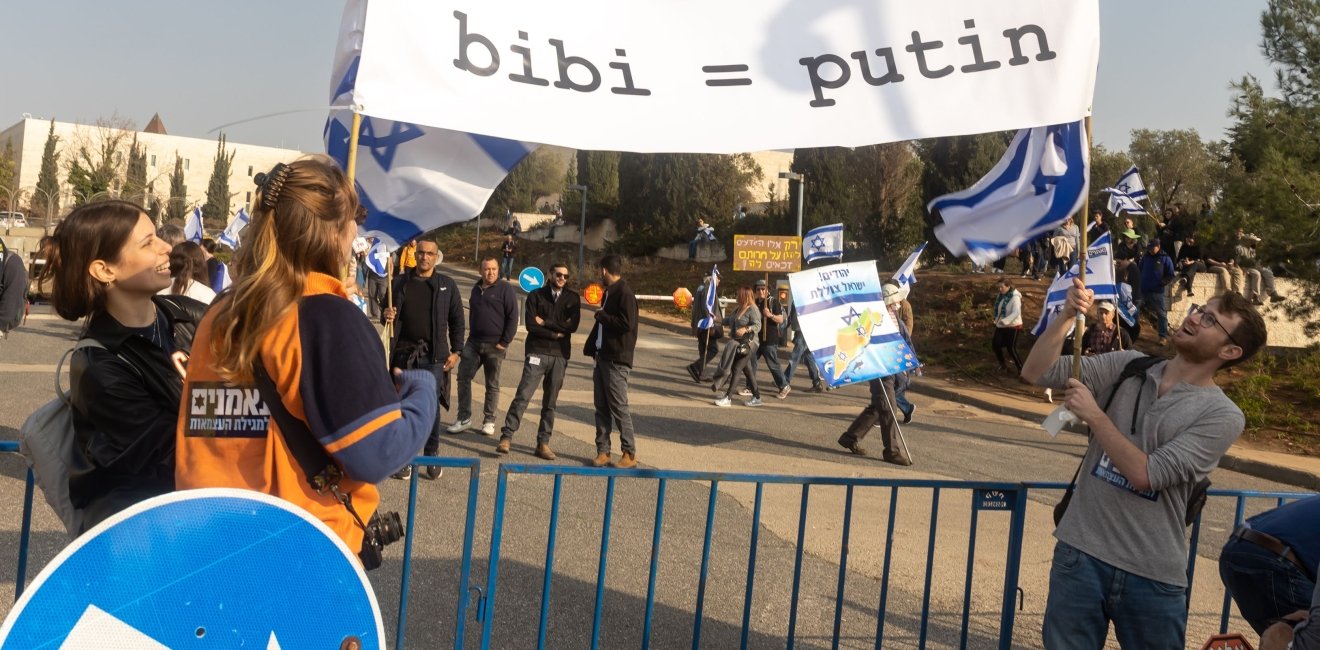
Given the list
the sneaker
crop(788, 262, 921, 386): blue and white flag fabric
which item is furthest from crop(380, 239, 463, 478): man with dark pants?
the sneaker

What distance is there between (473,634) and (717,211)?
4355 cm

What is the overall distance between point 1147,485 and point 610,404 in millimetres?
6547

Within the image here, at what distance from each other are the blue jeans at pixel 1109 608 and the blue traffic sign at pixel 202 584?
2.38m

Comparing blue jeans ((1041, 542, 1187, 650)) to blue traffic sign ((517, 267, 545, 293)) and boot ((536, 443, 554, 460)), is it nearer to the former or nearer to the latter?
boot ((536, 443, 554, 460))

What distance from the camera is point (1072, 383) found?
3457 millimetres

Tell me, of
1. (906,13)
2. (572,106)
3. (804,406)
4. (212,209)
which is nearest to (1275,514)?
(906,13)

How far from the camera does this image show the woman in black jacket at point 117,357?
2.55 meters

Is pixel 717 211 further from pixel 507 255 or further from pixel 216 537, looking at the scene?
pixel 216 537

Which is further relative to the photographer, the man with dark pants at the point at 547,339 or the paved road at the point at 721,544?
the man with dark pants at the point at 547,339

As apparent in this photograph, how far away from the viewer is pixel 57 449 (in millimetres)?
2623

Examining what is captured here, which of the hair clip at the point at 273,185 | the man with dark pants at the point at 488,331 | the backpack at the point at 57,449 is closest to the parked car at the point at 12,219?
the man with dark pants at the point at 488,331

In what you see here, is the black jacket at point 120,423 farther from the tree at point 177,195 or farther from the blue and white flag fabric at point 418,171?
the tree at point 177,195

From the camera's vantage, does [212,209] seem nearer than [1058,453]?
No

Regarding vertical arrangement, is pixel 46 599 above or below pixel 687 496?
above
